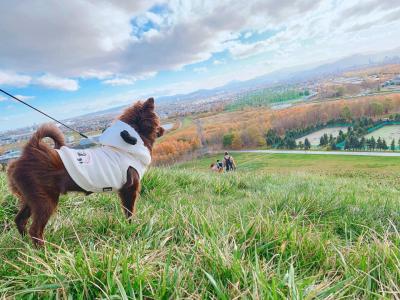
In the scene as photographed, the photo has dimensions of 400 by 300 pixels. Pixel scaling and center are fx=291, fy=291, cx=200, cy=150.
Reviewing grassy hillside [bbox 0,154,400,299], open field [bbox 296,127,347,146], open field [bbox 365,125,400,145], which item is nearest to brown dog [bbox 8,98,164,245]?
grassy hillside [bbox 0,154,400,299]

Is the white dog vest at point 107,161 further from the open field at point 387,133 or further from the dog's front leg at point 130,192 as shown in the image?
the open field at point 387,133

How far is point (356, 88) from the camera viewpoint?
5768 inches

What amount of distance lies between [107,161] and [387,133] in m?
87.5

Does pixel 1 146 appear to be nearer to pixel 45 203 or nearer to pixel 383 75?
pixel 45 203

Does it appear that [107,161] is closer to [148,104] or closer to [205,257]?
[148,104]

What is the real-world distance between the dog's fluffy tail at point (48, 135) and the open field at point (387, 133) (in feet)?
257

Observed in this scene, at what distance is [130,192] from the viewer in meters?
3.33

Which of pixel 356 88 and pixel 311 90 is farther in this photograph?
pixel 311 90

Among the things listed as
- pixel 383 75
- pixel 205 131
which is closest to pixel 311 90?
pixel 383 75

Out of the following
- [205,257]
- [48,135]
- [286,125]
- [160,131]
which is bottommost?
[286,125]

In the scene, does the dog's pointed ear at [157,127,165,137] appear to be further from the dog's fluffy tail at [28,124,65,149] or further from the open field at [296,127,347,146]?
the open field at [296,127,347,146]

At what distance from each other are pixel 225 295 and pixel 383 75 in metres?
194

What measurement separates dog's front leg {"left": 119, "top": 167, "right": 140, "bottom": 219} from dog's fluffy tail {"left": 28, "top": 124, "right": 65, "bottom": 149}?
32.8 inches

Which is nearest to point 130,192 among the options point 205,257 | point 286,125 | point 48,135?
point 48,135
